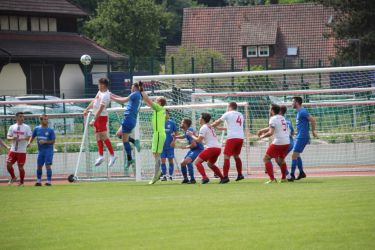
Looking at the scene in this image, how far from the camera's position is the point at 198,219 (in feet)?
38.5

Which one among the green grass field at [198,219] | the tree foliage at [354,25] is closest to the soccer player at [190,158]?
the green grass field at [198,219]

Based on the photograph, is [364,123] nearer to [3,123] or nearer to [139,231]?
[3,123]

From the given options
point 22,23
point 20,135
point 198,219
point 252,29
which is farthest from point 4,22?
point 198,219

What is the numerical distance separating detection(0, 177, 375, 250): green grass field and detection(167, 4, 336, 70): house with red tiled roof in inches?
2090

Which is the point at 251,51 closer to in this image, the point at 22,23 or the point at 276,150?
the point at 22,23

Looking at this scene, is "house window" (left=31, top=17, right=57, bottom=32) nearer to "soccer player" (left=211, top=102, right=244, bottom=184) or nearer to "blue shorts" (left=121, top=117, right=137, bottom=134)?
"blue shorts" (left=121, top=117, right=137, bottom=134)

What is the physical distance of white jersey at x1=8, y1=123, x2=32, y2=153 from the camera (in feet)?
73.5

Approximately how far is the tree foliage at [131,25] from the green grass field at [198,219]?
170 feet

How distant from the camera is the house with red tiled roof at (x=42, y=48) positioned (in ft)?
184

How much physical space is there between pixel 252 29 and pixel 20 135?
5117 cm

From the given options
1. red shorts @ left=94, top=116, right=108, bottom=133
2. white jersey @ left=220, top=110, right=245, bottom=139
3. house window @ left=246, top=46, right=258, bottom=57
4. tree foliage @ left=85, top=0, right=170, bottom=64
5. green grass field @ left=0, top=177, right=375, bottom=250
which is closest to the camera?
green grass field @ left=0, top=177, right=375, bottom=250

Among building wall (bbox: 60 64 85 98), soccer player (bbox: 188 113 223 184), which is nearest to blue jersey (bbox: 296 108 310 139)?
soccer player (bbox: 188 113 223 184)

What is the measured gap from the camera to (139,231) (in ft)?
35.7

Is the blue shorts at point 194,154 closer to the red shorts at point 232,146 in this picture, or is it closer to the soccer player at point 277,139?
the red shorts at point 232,146
